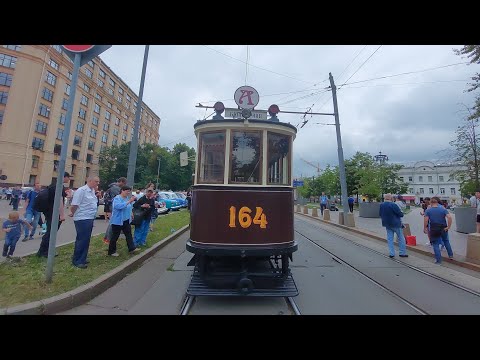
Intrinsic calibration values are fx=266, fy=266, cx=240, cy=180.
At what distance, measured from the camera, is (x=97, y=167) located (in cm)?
5388

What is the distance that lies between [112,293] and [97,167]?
56303 mm

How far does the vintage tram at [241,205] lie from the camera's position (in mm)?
4293

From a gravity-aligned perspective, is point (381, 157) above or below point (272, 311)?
above

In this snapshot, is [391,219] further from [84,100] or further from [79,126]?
[84,100]

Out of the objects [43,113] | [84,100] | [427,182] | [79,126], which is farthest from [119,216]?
[427,182]

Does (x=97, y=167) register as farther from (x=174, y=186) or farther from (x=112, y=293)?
(x=112, y=293)

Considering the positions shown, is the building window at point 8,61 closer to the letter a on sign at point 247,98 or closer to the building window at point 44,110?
the building window at point 44,110

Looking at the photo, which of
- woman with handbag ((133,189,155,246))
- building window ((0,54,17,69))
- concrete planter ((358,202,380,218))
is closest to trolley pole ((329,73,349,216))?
concrete planter ((358,202,380,218))

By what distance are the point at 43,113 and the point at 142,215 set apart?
4449 centimetres

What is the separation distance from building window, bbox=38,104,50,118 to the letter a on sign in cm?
4652

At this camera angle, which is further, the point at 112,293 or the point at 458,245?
the point at 458,245

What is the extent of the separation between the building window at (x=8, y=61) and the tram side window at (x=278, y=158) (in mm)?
48933
